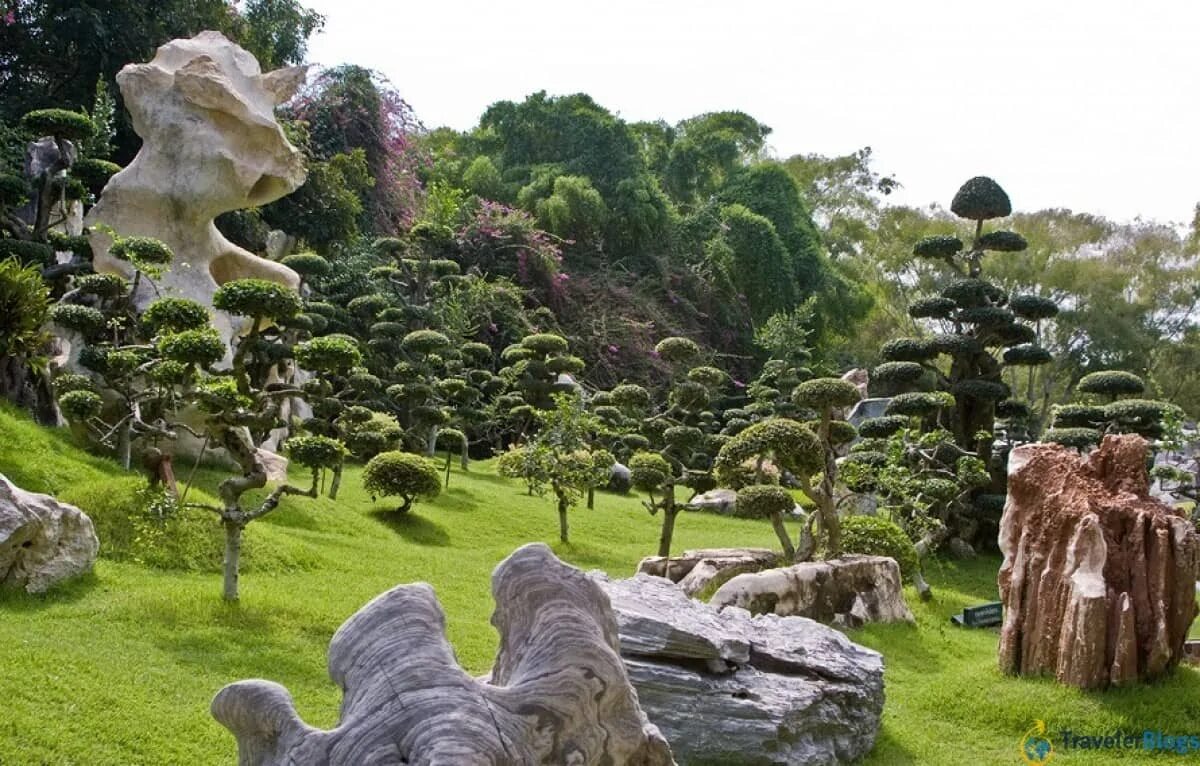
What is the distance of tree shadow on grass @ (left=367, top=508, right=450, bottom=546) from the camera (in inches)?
499

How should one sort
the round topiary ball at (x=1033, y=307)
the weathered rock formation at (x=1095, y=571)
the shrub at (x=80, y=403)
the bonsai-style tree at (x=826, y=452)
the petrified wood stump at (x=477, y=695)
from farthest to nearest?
the round topiary ball at (x=1033, y=307)
the bonsai-style tree at (x=826, y=452)
the shrub at (x=80, y=403)
the weathered rock formation at (x=1095, y=571)
the petrified wood stump at (x=477, y=695)

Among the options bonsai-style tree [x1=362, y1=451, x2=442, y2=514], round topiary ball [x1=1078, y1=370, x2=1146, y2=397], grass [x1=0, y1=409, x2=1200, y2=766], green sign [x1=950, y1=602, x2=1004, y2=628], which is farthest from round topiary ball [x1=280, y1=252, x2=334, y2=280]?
round topiary ball [x1=1078, y1=370, x2=1146, y2=397]

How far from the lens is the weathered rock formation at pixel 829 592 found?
8508mm

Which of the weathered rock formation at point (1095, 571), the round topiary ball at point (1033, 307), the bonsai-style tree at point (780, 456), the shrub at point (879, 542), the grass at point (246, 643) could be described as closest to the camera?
the grass at point (246, 643)

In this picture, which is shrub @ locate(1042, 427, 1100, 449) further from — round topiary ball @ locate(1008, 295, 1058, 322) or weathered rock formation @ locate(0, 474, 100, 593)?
weathered rock formation @ locate(0, 474, 100, 593)

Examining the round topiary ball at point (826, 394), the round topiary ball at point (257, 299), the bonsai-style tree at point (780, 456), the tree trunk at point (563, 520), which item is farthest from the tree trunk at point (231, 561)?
the round topiary ball at point (826, 394)

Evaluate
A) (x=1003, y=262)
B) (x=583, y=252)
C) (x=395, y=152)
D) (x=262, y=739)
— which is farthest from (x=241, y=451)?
(x=1003, y=262)

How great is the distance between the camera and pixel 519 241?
26.1 metres

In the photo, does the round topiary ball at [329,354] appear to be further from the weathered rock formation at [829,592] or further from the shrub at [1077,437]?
the shrub at [1077,437]

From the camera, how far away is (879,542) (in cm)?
1110

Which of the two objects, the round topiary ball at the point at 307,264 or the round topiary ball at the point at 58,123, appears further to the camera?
the round topiary ball at the point at 307,264

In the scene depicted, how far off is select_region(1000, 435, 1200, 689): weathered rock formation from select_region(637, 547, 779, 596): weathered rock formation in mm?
2815

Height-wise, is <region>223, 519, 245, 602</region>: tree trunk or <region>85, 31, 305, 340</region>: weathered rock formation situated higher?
<region>85, 31, 305, 340</region>: weathered rock formation

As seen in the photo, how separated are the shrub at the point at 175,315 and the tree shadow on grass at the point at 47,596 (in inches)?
85.6
